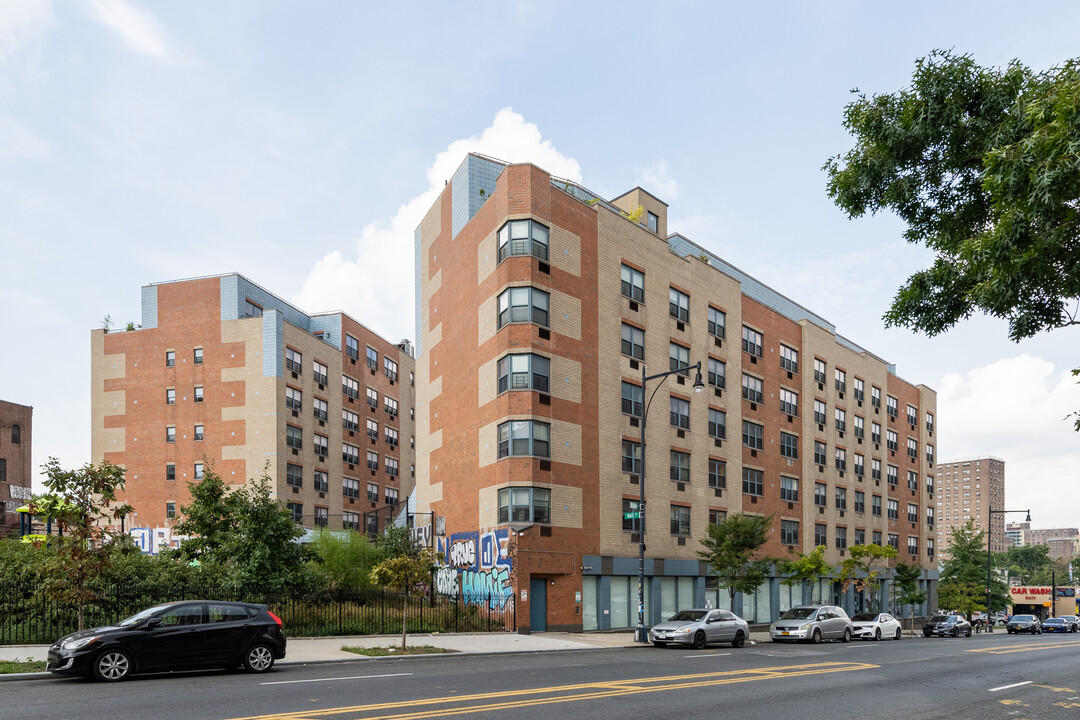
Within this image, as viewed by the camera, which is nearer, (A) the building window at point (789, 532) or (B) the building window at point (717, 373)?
(B) the building window at point (717, 373)

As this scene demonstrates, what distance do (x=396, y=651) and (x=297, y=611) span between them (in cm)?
597

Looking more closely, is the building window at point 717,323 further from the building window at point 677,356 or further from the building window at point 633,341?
the building window at point 633,341

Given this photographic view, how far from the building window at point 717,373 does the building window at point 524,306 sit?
13702mm

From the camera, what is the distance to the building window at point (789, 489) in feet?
179

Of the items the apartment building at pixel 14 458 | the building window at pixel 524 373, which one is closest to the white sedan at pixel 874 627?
the building window at pixel 524 373

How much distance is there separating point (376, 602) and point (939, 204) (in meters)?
24.3

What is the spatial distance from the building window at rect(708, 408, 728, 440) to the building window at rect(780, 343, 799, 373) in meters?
8.68

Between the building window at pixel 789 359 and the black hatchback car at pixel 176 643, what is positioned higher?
the building window at pixel 789 359

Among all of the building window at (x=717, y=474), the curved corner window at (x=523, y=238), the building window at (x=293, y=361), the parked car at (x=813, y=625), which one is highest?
the curved corner window at (x=523, y=238)

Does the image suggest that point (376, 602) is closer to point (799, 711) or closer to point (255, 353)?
point (799, 711)

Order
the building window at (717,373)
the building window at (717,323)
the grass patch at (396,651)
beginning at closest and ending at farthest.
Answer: the grass patch at (396,651)
the building window at (717,373)
the building window at (717,323)

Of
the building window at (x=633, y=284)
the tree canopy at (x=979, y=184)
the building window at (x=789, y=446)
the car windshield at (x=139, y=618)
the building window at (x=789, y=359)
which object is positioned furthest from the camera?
the building window at (x=789, y=359)

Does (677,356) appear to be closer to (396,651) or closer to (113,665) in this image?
(396,651)

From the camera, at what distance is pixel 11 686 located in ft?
52.2
